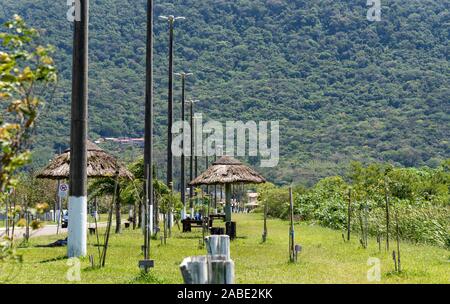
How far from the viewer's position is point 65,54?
252 feet

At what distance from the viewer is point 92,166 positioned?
74.4 feet

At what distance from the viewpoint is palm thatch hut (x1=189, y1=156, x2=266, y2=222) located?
2698 cm

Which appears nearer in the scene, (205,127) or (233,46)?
(205,127)

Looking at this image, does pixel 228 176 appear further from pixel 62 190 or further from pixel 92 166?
pixel 62 190

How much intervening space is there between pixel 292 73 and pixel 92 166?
212ft

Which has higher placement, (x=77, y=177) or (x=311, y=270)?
(x=77, y=177)

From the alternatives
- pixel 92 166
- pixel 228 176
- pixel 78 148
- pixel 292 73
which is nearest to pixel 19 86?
pixel 78 148

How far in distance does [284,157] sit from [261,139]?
28.0 feet

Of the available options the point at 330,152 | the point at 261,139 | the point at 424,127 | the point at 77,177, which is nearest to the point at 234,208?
the point at 261,139

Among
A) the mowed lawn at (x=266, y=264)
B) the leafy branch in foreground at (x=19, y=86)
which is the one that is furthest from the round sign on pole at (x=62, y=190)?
the leafy branch in foreground at (x=19, y=86)

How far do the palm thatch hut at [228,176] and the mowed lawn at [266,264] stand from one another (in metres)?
5.36

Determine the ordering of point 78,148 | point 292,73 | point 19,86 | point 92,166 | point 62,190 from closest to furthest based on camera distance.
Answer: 1. point 19,86
2. point 78,148
3. point 92,166
4. point 62,190
5. point 292,73

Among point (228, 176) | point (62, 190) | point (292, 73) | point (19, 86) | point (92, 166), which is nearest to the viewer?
point (19, 86)

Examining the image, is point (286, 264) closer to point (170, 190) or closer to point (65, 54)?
point (170, 190)
